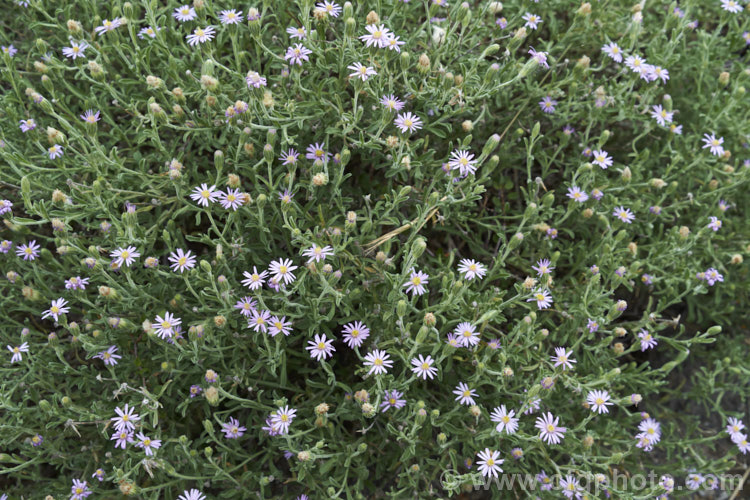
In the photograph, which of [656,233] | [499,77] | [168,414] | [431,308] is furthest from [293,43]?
[656,233]

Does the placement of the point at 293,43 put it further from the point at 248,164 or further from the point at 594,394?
the point at 594,394

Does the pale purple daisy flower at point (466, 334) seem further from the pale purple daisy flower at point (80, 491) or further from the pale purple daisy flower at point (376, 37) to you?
the pale purple daisy flower at point (80, 491)

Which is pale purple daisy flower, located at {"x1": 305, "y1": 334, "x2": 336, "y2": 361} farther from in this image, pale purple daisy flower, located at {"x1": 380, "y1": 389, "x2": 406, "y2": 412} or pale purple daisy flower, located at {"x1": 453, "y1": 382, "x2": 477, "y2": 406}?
pale purple daisy flower, located at {"x1": 453, "y1": 382, "x2": 477, "y2": 406}

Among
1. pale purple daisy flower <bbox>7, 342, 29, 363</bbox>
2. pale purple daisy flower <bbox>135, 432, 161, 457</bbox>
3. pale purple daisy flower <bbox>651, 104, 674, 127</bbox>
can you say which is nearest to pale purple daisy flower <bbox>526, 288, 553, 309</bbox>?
pale purple daisy flower <bbox>651, 104, 674, 127</bbox>

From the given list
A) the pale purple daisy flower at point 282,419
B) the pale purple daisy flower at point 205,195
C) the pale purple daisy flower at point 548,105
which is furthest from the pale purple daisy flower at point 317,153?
the pale purple daisy flower at point 548,105

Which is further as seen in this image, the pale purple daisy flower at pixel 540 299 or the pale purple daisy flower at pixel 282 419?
the pale purple daisy flower at pixel 540 299
